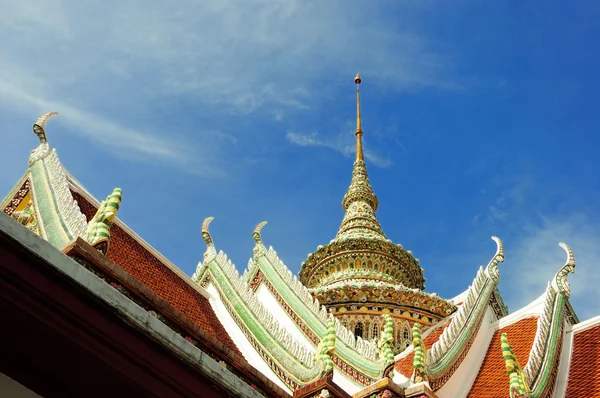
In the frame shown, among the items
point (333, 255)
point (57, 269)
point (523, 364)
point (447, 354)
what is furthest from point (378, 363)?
point (333, 255)

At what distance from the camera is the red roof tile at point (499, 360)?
6.75 metres

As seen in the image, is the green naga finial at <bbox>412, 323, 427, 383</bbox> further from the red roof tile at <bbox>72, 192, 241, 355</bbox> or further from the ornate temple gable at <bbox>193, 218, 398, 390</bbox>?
the red roof tile at <bbox>72, 192, 241, 355</bbox>

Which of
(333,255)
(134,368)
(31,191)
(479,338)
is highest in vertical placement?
(333,255)

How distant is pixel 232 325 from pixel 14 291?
616cm

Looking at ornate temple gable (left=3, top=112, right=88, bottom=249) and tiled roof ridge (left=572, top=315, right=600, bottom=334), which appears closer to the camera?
ornate temple gable (left=3, top=112, right=88, bottom=249)

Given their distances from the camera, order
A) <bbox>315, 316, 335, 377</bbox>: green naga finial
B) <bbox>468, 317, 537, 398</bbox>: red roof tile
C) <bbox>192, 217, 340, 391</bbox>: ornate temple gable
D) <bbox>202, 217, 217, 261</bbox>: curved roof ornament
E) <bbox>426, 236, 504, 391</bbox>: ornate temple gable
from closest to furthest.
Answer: <bbox>315, 316, 335, 377</bbox>: green naga finial, <bbox>192, 217, 340, 391</bbox>: ornate temple gable, <bbox>426, 236, 504, 391</bbox>: ornate temple gable, <bbox>468, 317, 537, 398</bbox>: red roof tile, <bbox>202, 217, 217, 261</bbox>: curved roof ornament

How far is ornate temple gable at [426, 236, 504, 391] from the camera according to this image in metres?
6.43

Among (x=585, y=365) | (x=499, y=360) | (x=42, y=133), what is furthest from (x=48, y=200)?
(x=585, y=365)

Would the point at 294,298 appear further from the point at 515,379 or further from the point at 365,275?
the point at 515,379

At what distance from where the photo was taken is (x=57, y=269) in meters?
2.02

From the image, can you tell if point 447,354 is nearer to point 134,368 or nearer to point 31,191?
point 31,191

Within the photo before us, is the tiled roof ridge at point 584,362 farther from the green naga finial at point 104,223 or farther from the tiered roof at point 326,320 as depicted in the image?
the green naga finial at point 104,223

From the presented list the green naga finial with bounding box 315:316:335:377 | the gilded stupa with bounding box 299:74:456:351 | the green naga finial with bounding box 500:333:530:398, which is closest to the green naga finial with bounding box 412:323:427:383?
the green naga finial with bounding box 500:333:530:398

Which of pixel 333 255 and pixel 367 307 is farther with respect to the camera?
pixel 333 255
